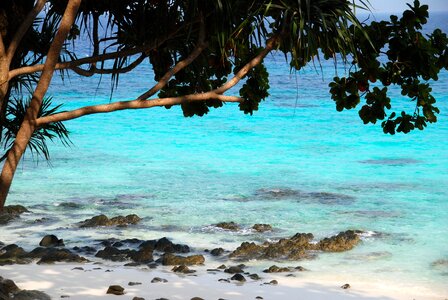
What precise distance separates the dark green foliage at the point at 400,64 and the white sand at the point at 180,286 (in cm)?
172

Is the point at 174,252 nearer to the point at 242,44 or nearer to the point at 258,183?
the point at 242,44

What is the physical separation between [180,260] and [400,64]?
2.89 m

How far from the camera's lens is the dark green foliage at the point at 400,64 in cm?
651

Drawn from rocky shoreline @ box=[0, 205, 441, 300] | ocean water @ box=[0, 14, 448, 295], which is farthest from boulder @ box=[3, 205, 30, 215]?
rocky shoreline @ box=[0, 205, 441, 300]

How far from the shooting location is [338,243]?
9.69 meters

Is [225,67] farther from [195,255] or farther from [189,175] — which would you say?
[189,175]

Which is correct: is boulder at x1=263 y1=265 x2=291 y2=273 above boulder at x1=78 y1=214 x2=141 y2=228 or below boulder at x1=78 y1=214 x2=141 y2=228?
below

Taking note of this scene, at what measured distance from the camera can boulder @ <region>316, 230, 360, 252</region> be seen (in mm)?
9594

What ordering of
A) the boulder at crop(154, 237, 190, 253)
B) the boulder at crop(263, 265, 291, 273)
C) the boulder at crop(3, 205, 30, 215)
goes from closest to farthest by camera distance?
the boulder at crop(263, 265, 291, 273) < the boulder at crop(154, 237, 190, 253) < the boulder at crop(3, 205, 30, 215)

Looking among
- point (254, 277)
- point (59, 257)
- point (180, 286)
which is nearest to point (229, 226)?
point (254, 277)

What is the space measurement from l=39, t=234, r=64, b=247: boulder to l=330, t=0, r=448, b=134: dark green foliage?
12.1 feet

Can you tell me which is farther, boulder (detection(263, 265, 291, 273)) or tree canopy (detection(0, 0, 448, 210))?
boulder (detection(263, 265, 291, 273))

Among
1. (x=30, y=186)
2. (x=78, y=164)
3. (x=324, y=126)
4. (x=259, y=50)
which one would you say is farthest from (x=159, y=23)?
(x=324, y=126)

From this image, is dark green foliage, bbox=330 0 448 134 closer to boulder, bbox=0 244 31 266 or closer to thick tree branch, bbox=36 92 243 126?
thick tree branch, bbox=36 92 243 126
